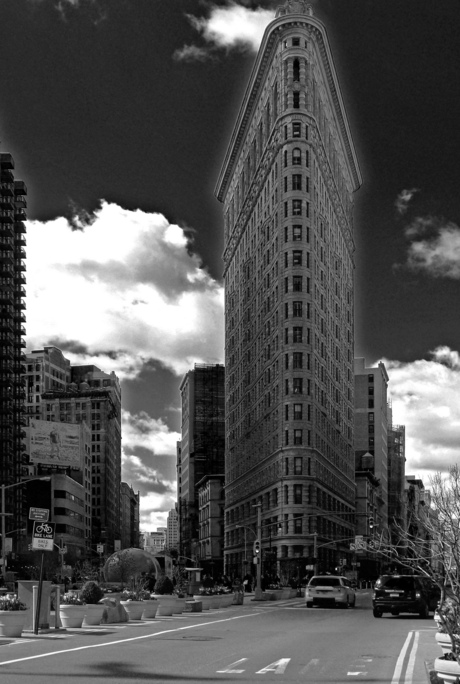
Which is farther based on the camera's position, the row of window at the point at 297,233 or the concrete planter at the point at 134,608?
the row of window at the point at 297,233

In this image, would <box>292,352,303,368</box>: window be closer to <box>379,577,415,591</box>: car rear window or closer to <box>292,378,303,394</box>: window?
<box>292,378,303,394</box>: window

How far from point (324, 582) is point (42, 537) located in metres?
24.6

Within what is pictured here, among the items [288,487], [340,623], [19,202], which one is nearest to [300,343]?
[288,487]

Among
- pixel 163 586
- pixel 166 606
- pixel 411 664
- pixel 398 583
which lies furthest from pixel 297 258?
pixel 411 664

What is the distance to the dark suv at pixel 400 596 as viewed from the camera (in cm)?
4141

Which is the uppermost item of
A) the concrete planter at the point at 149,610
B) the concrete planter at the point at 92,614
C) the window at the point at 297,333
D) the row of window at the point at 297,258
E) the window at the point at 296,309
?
the row of window at the point at 297,258

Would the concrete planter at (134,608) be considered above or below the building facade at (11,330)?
below

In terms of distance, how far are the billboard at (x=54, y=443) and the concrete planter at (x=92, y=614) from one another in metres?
125

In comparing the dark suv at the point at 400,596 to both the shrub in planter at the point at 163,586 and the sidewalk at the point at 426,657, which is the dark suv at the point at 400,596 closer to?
the sidewalk at the point at 426,657

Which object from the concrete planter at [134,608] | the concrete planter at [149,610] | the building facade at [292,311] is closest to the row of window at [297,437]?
the building facade at [292,311]

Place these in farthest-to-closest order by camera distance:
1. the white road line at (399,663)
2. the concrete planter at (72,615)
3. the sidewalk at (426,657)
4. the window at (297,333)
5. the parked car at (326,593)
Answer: the window at (297,333), the parked car at (326,593), the concrete planter at (72,615), the white road line at (399,663), the sidewalk at (426,657)

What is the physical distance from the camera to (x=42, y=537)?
2994cm

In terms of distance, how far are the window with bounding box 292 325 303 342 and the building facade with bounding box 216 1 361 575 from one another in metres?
0.18

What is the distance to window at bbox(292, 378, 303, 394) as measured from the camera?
121 meters
